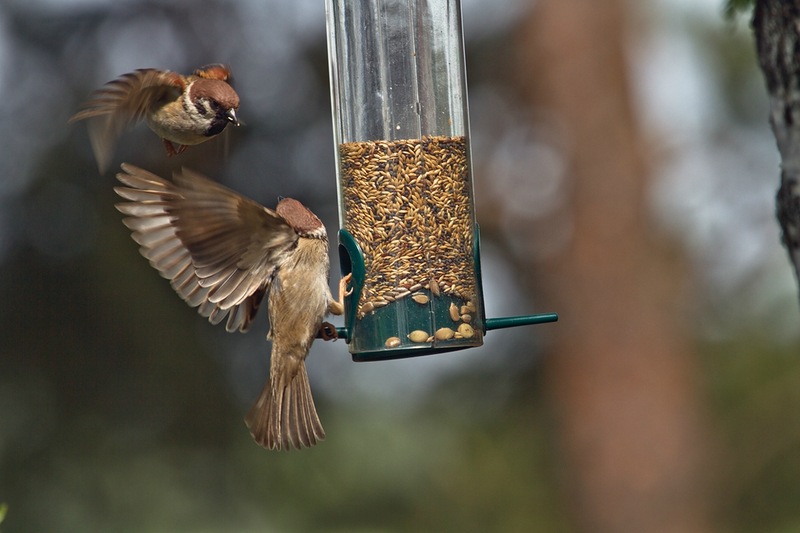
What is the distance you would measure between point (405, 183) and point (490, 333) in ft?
20.1

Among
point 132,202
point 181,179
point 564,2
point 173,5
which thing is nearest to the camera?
point 181,179

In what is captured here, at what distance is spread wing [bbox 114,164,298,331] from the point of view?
4.61 m

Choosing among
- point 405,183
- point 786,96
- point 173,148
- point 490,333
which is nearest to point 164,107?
point 173,148

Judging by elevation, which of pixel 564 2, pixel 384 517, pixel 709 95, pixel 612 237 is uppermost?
pixel 564 2

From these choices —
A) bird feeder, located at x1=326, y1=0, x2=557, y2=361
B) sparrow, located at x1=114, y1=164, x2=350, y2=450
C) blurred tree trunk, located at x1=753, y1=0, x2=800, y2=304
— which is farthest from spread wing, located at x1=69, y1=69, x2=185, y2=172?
blurred tree trunk, located at x1=753, y1=0, x2=800, y2=304

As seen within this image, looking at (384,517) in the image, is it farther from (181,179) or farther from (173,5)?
(181,179)

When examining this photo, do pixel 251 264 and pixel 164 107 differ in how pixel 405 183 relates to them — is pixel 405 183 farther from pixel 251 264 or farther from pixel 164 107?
pixel 164 107

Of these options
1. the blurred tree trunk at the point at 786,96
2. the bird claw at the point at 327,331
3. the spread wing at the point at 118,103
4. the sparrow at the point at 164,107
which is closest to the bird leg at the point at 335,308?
the bird claw at the point at 327,331

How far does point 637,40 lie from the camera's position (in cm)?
1169

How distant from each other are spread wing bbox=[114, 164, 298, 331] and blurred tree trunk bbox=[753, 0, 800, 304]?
6.80ft

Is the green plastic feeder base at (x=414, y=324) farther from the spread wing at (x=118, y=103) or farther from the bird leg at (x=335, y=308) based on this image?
the spread wing at (x=118, y=103)

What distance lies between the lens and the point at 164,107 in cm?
479


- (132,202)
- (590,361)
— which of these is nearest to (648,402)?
(590,361)

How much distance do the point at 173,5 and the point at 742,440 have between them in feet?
22.7
